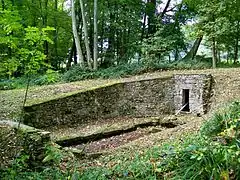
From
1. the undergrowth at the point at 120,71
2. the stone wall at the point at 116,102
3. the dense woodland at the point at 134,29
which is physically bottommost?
the stone wall at the point at 116,102

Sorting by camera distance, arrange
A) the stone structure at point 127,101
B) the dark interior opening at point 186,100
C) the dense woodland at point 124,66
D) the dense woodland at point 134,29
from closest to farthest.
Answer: the dense woodland at point 124,66 → the stone structure at point 127,101 → the dark interior opening at point 186,100 → the dense woodland at point 134,29

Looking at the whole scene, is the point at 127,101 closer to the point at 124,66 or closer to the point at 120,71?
the point at 120,71

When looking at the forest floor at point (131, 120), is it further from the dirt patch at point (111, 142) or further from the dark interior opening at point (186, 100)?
the dark interior opening at point (186, 100)

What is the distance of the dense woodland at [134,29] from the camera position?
12.4 m

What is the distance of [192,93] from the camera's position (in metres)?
10.7

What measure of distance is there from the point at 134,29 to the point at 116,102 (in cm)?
630

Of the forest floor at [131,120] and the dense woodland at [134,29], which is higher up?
the dense woodland at [134,29]

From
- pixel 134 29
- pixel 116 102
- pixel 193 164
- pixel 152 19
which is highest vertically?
pixel 152 19

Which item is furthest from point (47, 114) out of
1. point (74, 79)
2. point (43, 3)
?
point (43, 3)

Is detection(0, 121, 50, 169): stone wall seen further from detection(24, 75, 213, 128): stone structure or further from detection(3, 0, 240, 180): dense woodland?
detection(24, 75, 213, 128): stone structure

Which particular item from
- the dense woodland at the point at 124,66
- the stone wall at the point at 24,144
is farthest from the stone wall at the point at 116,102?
the stone wall at the point at 24,144

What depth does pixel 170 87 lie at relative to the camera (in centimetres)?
1121

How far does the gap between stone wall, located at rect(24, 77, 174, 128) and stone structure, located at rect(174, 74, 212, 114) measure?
279mm

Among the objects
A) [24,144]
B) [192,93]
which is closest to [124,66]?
[192,93]
